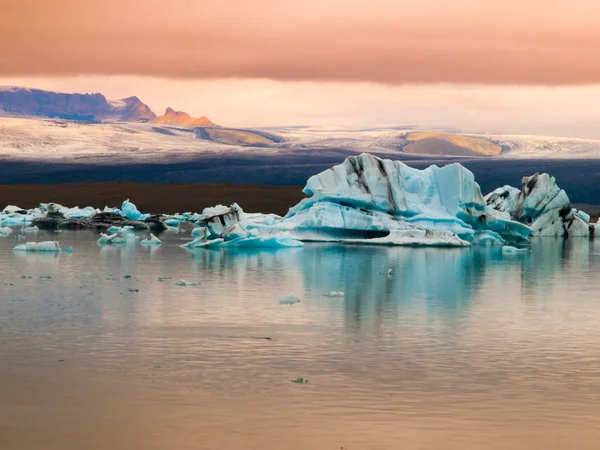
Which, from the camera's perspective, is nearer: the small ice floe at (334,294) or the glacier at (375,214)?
the small ice floe at (334,294)

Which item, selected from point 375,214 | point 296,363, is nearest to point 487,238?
point 375,214

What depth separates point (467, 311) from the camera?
16578 millimetres

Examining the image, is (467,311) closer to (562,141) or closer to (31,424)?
(31,424)

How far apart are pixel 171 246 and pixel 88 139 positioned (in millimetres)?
152116

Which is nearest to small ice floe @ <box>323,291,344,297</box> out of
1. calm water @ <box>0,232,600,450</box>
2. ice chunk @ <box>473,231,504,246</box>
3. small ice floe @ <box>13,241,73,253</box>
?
calm water @ <box>0,232,600,450</box>

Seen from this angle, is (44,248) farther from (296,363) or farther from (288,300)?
(296,363)

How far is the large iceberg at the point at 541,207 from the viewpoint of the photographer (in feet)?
146

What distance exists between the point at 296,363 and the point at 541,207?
1432 inches

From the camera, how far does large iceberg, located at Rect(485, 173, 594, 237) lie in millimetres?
44594

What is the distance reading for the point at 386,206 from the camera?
1420 inches

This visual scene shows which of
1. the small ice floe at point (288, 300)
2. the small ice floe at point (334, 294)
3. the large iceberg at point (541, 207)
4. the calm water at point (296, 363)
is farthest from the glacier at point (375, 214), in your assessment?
the small ice floe at point (288, 300)

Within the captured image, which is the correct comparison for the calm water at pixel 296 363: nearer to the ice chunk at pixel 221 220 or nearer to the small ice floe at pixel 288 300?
the small ice floe at pixel 288 300

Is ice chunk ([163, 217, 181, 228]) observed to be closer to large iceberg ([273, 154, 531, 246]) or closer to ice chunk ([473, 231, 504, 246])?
large iceberg ([273, 154, 531, 246])

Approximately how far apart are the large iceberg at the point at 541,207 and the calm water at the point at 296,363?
2271cm
